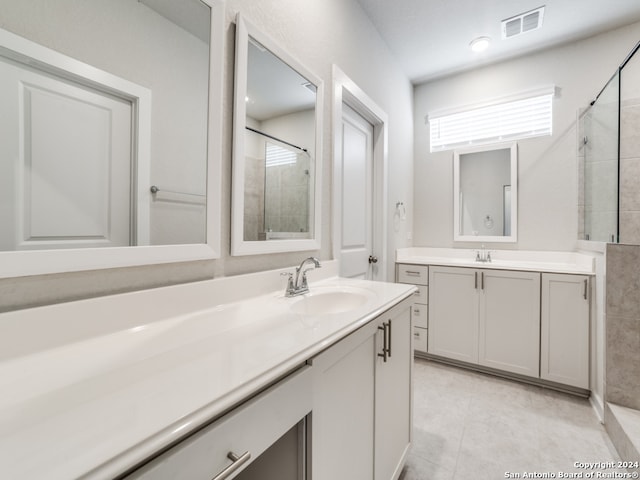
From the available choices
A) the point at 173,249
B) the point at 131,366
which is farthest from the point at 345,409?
the point at 173,249

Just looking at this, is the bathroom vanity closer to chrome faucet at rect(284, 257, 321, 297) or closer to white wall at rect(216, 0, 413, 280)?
white wall at rect(216, 0, 413, 280)

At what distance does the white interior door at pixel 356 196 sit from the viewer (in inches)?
83.4

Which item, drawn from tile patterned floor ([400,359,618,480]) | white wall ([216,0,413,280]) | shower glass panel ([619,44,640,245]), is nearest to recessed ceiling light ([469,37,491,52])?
white wall ([216,0,413,280])

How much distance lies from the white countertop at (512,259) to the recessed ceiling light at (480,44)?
1784 millimetres

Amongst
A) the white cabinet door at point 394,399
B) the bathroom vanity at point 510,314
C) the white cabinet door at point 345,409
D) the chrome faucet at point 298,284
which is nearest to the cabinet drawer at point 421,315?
the bathroom vanity at point 510,314

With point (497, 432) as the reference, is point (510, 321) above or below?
above

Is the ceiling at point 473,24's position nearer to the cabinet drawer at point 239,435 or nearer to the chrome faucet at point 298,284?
the chrome faucet at point 298,284

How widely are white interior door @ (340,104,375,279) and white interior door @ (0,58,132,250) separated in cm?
141

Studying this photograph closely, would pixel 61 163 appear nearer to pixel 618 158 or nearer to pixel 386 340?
pixel 386 340

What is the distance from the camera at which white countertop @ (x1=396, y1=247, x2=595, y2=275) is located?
2152mm

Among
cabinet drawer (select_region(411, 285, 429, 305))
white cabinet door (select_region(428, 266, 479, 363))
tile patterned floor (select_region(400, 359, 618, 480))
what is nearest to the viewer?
tile patterned floor (select_region(400, 359, 618, 480))

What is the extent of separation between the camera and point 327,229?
1.78 meters

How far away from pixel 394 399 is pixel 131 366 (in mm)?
990

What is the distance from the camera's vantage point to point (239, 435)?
0.54 metres
